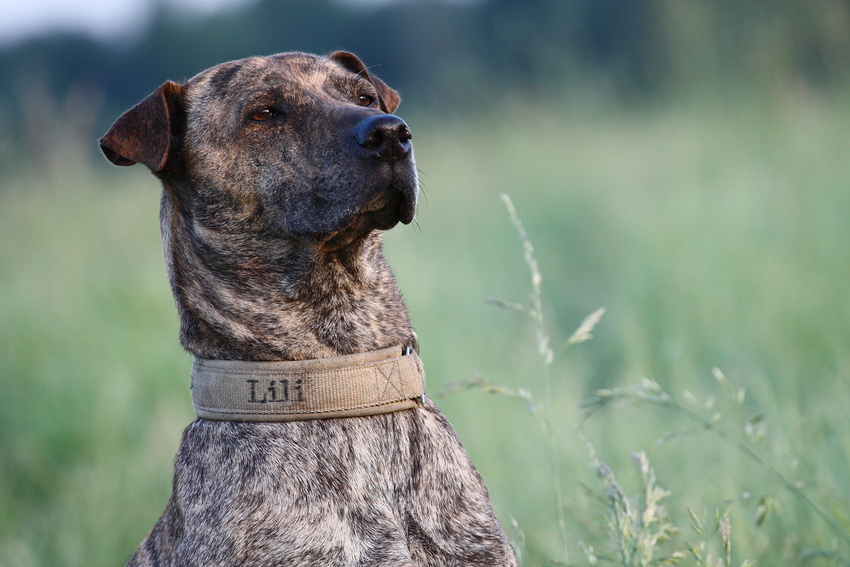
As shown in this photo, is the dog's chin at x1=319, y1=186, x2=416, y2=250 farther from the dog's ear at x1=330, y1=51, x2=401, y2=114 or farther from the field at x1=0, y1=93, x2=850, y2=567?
the dog's ear at x1=330, y1=51, x2=401, y2=114

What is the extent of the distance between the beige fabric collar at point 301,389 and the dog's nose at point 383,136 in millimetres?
613

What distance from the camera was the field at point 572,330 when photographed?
326 centimetres

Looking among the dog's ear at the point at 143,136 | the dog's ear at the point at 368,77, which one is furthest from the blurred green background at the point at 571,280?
the dog's ear at the point at 143,136

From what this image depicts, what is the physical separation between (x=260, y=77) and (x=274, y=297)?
76cm

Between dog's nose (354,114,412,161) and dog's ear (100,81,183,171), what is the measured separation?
25.0 inches

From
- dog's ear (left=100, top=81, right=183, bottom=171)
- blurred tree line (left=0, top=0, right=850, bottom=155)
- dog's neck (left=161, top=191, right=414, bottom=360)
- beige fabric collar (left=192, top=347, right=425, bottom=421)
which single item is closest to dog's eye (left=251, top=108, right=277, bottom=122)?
dog's ear (left=100, top=81, right=183, bottom=171)

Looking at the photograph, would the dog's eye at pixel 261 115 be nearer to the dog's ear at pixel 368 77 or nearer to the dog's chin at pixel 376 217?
the dog's chin at pixel 376 217

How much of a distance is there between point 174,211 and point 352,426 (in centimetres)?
98

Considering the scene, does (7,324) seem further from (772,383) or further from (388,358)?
(772,383)

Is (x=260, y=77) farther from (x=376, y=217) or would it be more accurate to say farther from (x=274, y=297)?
(x=274, y=297)

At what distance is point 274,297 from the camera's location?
7.90ft

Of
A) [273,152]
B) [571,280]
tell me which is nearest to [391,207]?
[273,152]

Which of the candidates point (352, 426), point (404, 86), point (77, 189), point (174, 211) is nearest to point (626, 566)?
point (352, 426)

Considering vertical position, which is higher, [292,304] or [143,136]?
[143,136]
